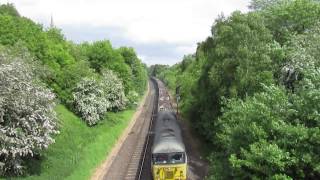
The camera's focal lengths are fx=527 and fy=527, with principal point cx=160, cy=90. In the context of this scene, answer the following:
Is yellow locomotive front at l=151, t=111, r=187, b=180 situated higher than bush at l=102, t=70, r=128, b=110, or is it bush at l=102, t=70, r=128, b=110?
bush at l=102, t=70, r=128, b=110

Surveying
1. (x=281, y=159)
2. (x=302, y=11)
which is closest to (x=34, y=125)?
(x=281, y=159)

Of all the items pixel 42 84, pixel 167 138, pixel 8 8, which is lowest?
pixel 167 138

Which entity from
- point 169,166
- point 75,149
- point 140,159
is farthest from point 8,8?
point 169,166

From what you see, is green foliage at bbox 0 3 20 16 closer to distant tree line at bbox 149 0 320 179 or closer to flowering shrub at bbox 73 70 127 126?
flowering shrub at bbox 73 70 127 126

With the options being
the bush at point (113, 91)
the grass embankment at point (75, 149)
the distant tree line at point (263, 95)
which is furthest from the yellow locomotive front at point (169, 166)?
the bush at point (113, 91)

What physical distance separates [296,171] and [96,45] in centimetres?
5410

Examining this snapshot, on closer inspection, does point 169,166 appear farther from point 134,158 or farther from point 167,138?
point 134,158

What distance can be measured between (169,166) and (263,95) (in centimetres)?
1333

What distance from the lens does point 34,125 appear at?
3058 centimetres

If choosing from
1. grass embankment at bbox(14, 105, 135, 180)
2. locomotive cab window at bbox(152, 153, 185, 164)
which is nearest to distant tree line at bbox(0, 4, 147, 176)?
grass embankment at bbox(14, 105, 135, 180)

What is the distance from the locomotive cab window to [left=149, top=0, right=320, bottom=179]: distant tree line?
270 cm

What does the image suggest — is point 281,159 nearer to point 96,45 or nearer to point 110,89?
point 110,89

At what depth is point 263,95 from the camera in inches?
800

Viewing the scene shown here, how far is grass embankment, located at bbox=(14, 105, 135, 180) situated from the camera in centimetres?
3422
